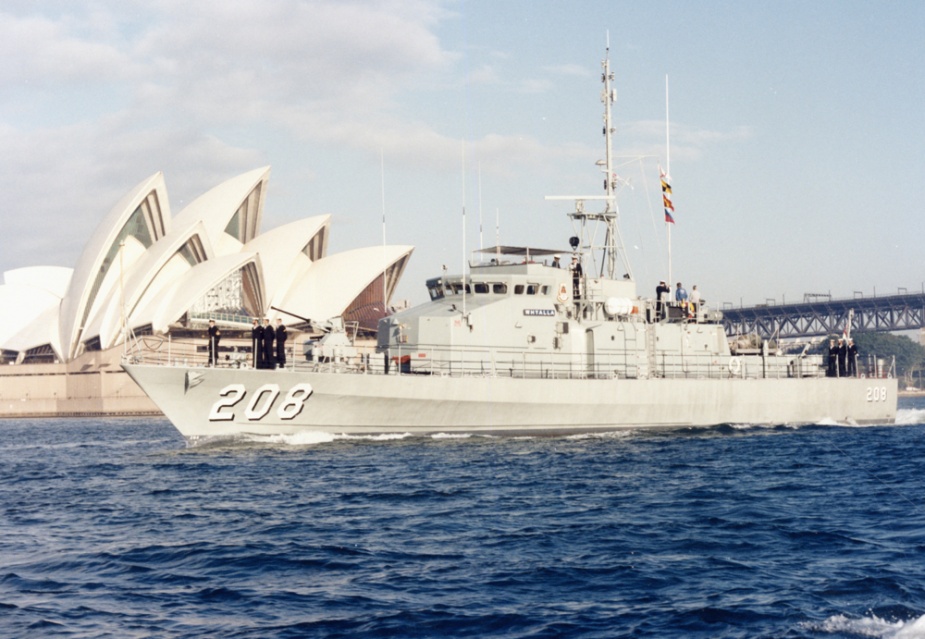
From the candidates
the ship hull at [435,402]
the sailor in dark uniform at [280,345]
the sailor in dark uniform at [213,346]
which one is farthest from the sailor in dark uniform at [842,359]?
the sailor in dark uniform at [213,346]

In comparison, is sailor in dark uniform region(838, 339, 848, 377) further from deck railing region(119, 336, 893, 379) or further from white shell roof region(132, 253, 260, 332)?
white shell roof region(132, 253, 260, 332)

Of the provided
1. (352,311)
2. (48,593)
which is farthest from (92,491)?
(352,311)

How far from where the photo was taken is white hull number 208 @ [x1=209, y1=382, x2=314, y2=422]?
2525 centimetres

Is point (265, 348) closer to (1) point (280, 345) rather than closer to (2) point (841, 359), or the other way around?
(1) point (280, 345)

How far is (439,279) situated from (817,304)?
287 feet

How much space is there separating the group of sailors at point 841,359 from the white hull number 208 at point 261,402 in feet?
70.7

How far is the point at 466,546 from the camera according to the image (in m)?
12.9

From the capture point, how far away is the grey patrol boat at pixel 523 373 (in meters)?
25.6

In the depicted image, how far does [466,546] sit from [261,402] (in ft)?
44.9

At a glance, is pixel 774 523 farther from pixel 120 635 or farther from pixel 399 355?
pixel 399 355

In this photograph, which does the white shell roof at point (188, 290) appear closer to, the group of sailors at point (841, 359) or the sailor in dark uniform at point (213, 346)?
the sailor in dark uniform at point (213, 346)

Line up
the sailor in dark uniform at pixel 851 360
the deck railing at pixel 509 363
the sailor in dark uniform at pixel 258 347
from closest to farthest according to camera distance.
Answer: the sailor in dark uniform at pixel 258 347 < the deck railing at pixel 509 363 < the sailor in dark uniform at pixel 851 360

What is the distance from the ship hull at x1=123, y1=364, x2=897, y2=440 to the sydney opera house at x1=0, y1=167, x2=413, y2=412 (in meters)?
38.3

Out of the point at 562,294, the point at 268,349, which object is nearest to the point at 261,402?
the point at 268,349
